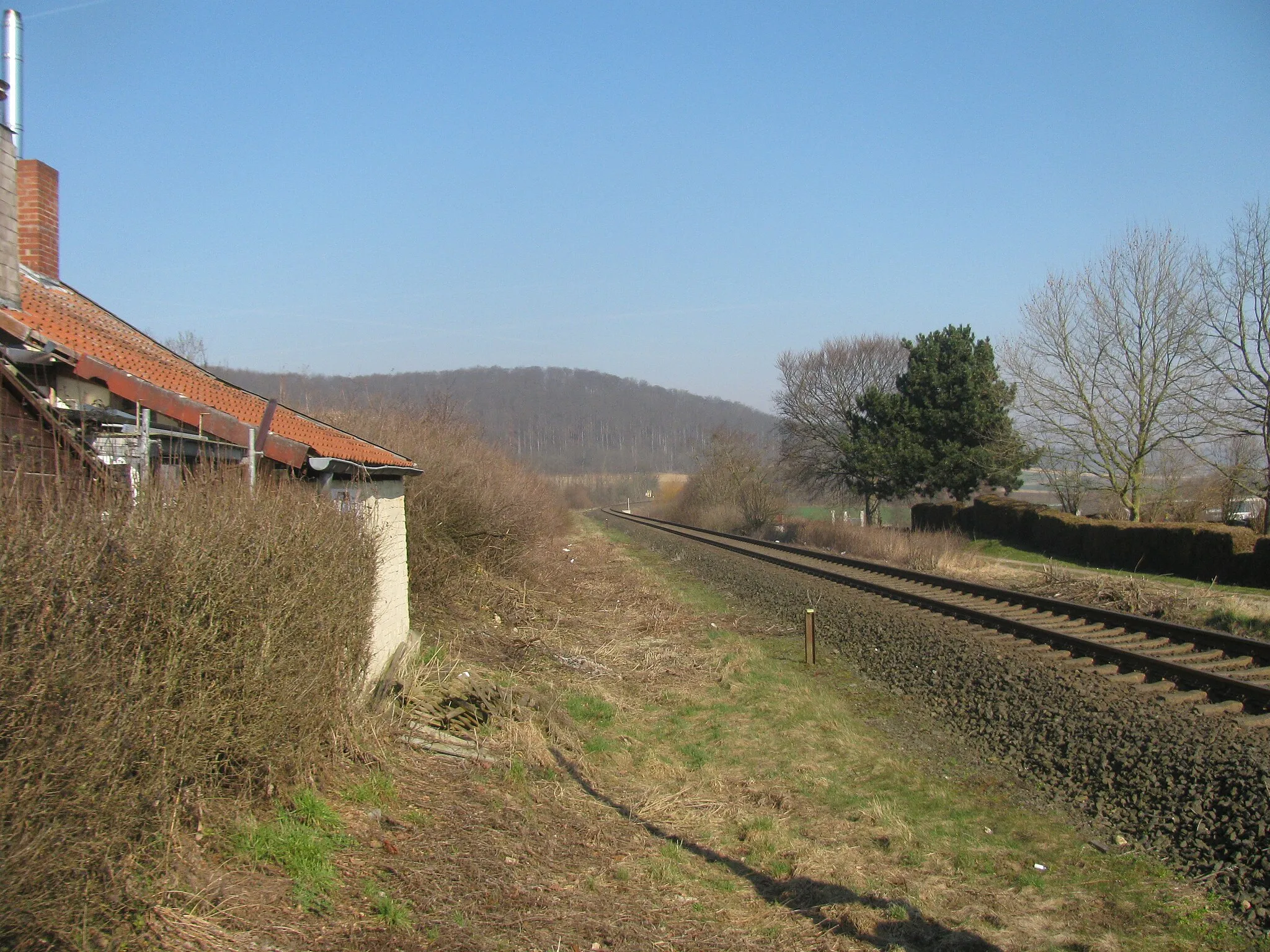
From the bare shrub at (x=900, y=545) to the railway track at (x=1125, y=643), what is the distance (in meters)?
4.48

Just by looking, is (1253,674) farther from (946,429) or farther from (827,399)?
(827,399)

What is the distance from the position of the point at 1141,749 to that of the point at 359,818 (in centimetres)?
625

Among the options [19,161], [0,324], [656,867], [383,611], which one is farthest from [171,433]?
[19,161]

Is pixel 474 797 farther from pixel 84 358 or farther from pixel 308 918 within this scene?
pixel 84 358

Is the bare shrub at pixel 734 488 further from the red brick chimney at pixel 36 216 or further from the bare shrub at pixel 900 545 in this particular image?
the red brick chimney at pixel 36 216

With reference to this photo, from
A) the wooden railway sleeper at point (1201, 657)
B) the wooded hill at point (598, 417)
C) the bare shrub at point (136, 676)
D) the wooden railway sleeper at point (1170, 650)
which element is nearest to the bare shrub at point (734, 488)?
the wooded hill at point (598, 417)

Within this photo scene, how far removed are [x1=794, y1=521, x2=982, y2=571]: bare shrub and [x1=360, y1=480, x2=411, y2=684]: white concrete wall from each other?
15.7m

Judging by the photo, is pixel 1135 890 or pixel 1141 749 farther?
pixel 1141 749

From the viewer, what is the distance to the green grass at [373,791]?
5.46 metres

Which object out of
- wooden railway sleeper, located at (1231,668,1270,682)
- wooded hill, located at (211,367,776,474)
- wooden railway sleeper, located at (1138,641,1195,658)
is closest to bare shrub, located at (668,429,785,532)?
wooded hill, located at (211,367,776,474)

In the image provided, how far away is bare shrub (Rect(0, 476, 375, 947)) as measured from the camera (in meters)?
2.96

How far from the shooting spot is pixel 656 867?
5.66m

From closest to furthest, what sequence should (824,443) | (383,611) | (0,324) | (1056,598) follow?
1. (0,324)
2. (383,611)
3. (1056,598)
4. (824,443)

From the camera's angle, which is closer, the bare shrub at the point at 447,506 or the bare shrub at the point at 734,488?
the bare shrub at the point at 447,506
